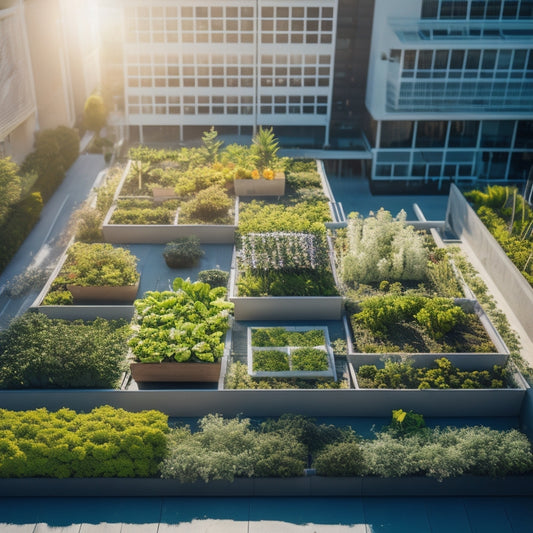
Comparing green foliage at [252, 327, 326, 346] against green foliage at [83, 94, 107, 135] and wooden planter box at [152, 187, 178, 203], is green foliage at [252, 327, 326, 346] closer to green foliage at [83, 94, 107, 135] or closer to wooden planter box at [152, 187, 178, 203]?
wooden planter box at [152, 187, 178, 203]

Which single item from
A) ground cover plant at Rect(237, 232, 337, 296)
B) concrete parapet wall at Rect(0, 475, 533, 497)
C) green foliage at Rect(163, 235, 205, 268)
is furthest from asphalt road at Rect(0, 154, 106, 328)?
concrete parapet wall at Rect(0, 475, 533, 497)

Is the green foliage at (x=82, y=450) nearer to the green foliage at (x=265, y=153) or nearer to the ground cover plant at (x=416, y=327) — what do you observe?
the ground cover plant at (x=416, y=327)

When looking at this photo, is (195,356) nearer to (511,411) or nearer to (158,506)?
(158,506)

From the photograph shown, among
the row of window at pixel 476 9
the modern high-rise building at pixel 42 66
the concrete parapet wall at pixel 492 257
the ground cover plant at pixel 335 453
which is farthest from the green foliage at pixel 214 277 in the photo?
the row of window at pixel 476 9

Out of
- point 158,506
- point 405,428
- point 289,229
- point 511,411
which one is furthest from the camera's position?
point 289,229

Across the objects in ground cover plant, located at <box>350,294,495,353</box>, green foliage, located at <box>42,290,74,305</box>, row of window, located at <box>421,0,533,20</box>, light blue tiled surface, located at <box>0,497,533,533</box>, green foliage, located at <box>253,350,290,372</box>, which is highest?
row of window, located at <box>421,0,533,20</box>

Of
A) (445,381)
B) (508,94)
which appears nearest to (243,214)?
(445,381)
